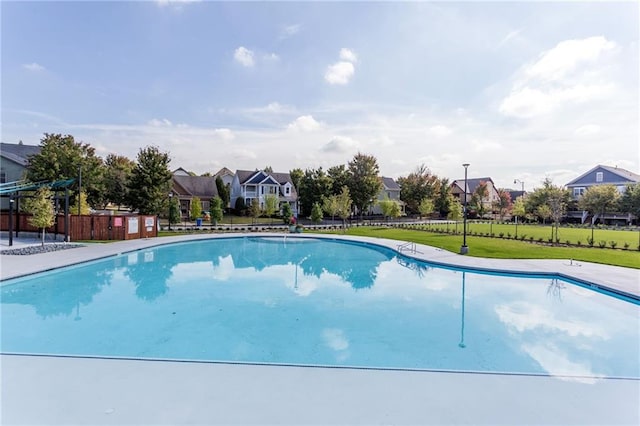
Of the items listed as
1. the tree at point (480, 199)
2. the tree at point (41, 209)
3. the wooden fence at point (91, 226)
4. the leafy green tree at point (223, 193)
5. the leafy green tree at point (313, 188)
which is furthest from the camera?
the tree at point (480, 199)

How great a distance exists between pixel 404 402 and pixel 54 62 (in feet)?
71.5

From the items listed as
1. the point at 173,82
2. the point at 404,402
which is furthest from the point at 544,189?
the point at 404,402

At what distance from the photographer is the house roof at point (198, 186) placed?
154 feet

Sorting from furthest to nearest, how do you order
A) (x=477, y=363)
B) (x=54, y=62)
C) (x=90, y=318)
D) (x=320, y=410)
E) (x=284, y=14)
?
(x=54, y=62) < (x=284, y=14) < (x=90, y=318) < (x=477, y=363) < (x=320, y=410)

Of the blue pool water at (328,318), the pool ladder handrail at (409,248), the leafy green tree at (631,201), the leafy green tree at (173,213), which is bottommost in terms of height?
the blue pool water at (328,318)

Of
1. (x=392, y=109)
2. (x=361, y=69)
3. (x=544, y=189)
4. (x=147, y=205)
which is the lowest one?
(x=147, y=205)

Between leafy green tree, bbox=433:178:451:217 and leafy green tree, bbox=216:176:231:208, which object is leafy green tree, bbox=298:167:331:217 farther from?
leafy green tree, bbox=433:178:451:217

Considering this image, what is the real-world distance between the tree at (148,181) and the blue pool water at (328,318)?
42.0ft

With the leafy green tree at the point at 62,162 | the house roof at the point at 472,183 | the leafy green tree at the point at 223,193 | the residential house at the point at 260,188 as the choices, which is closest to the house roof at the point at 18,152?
the leafy green tree at the point at 62,162

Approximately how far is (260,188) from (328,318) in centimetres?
3813

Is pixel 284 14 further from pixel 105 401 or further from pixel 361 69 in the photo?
pixel 105 401

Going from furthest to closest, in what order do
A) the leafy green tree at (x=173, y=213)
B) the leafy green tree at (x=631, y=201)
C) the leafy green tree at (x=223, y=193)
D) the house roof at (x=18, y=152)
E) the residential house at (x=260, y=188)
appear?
the leafy green tree at (x=223, y=193) < the residential house at (x=260, y=188) < the leafy green tree at (x=631, y=201) < the leafy green tree at (x=173, y=213) < the house roof at (x=18, y=152)

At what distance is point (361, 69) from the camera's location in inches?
742

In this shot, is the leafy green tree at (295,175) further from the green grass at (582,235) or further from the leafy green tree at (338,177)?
the green grass at (582,235)
